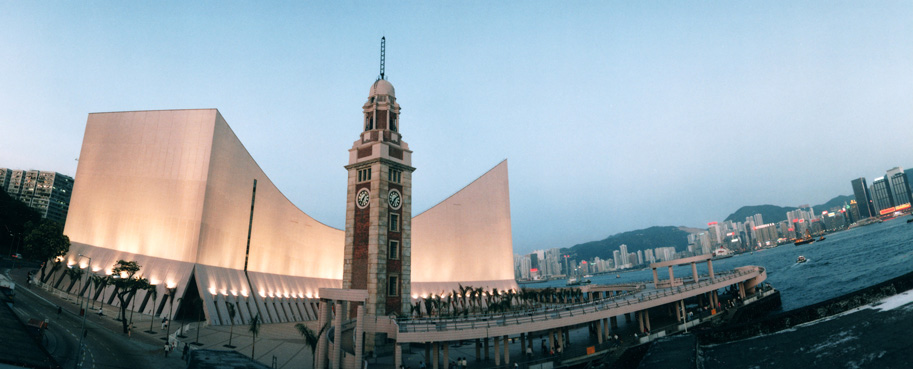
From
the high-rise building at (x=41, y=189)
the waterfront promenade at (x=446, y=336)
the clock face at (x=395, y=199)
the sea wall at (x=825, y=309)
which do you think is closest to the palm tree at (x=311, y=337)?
the waterfront promenade at (x=446, y=336)

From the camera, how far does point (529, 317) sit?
104ft

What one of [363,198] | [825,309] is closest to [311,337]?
[363,198]

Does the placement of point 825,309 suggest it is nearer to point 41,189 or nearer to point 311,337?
point 311,337

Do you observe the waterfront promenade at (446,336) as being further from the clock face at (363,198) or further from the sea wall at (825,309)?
the clock face at (363,198)

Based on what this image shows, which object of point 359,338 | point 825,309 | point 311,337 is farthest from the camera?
point 311,337

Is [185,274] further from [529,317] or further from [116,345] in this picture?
[529,317]

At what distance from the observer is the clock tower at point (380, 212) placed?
36.0m

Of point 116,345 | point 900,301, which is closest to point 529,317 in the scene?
point 900,301

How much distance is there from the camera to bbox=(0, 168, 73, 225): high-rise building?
162 m

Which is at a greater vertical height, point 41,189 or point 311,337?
point 41,189

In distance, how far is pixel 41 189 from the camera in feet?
540

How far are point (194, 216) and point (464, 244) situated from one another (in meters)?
39.8

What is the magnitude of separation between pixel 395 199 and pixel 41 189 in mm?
193060

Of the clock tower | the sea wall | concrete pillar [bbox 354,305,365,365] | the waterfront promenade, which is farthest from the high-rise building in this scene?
the sea wall
